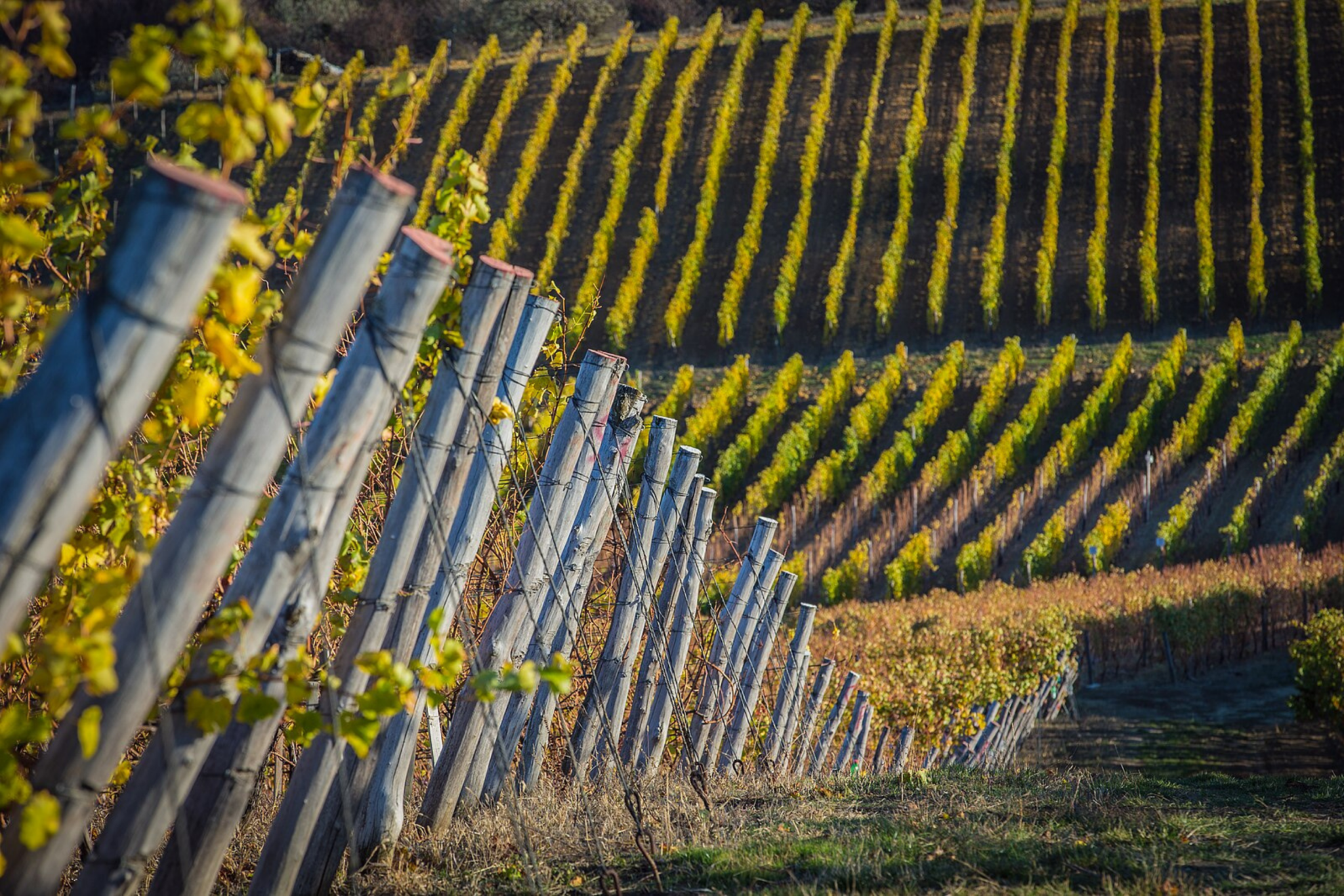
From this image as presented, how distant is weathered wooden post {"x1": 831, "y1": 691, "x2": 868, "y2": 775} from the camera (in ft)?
25.4

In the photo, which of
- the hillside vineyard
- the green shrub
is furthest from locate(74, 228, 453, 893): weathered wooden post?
the hillside vineyard

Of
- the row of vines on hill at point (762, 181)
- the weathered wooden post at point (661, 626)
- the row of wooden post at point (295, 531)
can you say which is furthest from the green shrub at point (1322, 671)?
the row of vines on hill at point (762, 181)

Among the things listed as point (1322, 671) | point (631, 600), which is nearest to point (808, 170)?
point (1322, 671)

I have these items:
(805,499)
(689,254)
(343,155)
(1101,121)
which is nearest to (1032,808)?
(343,155)

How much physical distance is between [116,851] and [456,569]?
4.05 feet

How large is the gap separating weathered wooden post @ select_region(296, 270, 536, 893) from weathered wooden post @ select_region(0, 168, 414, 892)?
2.37 ft

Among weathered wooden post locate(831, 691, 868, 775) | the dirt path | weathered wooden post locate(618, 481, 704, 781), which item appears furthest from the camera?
the dirt path

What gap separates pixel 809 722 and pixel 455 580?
4.31 metres

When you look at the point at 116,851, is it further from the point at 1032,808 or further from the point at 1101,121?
the point at 1101,121

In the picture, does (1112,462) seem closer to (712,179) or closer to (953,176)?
(953,176)

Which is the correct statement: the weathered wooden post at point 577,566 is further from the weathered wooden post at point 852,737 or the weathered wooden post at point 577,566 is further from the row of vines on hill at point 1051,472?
the row of vines on hill at point 1051,472

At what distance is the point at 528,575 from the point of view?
12.4 feet

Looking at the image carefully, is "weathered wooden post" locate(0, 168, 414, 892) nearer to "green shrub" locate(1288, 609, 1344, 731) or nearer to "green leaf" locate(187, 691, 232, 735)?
"green leaf" locate(187, 691, 232, 735)

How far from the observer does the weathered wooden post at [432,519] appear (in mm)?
2754
